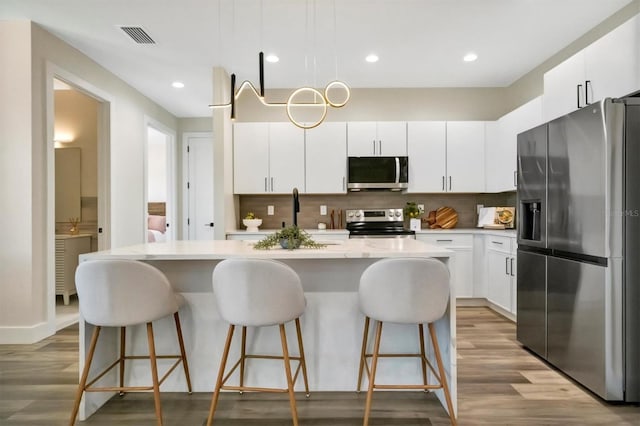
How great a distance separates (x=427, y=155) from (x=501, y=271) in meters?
1.56

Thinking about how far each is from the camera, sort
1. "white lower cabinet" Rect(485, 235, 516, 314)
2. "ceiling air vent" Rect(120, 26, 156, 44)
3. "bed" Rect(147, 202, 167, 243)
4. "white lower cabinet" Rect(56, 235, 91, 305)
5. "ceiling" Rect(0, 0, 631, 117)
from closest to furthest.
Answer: "ceiling" Rect(0, 0, 631, 117), "ceiling air vent" Rect(120, 26, 156, 44), "white lower cabinet" Rect(485, 235, 516, 314), "white lower cabinet" Rect(56, 235, 91, 305), "bed" Rect(147, 202, 167, 243)

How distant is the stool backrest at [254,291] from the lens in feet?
6.18

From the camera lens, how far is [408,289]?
75.2 inches

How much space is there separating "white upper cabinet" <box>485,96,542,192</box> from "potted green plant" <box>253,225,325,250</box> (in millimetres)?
2615

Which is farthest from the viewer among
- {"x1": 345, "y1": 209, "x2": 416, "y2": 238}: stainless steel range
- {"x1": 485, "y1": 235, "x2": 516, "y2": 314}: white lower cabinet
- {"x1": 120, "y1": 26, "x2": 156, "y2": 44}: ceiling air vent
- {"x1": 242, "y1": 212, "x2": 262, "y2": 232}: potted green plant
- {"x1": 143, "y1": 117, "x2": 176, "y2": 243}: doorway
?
{"x1": 143, "y1": 117, "x2": 176, "y2": 243}: doorway

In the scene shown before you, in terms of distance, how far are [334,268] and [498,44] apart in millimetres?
2862

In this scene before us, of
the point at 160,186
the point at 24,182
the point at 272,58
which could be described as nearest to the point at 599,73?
the point at 272,58

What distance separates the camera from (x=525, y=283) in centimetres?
310

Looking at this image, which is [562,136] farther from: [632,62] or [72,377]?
[72,377]

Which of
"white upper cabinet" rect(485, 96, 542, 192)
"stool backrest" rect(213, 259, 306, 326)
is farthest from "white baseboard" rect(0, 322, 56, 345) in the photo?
"white upper cabinet" rect(485, 96, 542, 192)

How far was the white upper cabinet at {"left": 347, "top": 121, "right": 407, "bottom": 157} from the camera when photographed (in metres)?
4.72

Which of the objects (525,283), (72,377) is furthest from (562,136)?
(72,377)

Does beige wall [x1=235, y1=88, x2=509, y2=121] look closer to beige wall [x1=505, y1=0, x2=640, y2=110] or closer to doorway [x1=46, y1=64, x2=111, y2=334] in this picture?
beige wall [x1=505, y1=0, x2=640, y2=110]

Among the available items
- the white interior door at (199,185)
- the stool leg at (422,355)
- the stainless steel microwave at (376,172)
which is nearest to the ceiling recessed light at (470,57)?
the stainless steel microwave at (376,172)
